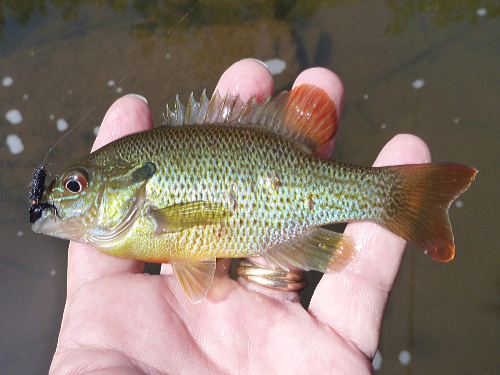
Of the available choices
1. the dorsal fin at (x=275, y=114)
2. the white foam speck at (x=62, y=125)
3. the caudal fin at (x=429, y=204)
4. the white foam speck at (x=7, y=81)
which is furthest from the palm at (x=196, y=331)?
the white foam speck at (x=7, y=81)

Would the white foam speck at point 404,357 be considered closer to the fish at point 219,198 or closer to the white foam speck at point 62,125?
the fish at point 219,198

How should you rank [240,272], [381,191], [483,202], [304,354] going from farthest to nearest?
[483,202]
[240,272]
[381,191]
[304,354]

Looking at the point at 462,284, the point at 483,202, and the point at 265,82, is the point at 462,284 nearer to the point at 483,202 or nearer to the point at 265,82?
the point at 483,202

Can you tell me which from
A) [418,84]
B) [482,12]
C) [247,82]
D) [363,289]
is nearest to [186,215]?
[363,289]

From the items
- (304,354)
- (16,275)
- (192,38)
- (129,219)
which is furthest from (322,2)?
(16,275)

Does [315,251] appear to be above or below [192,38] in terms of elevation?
below
